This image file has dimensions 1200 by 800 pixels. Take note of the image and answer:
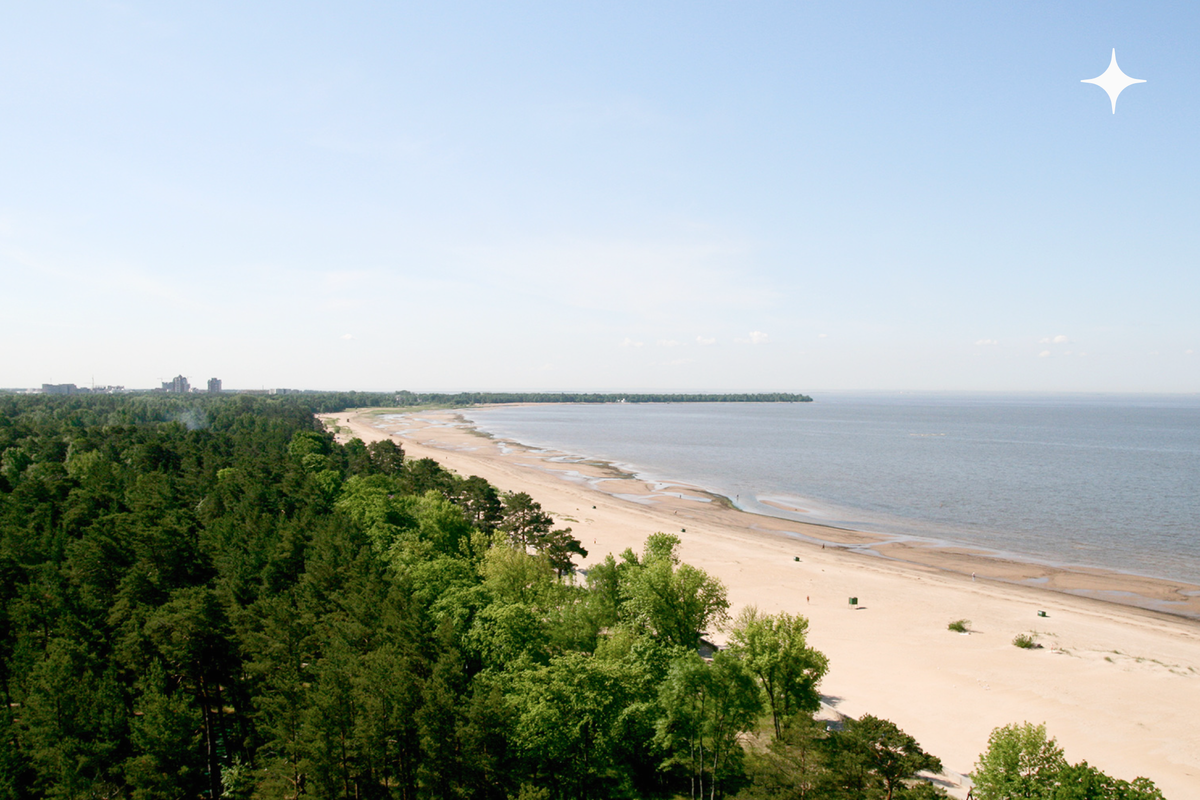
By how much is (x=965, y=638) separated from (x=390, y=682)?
138 feet

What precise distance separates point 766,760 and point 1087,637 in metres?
38.7

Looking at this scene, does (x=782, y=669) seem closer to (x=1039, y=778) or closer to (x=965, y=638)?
(x=1039, y=778)

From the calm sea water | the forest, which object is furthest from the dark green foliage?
the calm sea water

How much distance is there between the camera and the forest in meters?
21.0

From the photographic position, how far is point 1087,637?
45.8m

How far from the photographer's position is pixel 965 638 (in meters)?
45.5

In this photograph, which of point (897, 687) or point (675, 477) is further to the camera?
point (675, 477)

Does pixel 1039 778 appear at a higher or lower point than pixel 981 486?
higher

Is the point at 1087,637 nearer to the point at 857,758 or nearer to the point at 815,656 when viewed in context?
the point at 815,656

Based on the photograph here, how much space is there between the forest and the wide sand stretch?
8567mm

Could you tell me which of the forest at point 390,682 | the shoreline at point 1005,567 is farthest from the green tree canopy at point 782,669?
the shoreline at point 1005,567

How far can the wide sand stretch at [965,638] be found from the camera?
107 feet

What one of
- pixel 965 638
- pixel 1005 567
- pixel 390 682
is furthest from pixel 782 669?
pixel 1005 567

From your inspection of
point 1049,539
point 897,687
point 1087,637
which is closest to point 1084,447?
point 1049,539
